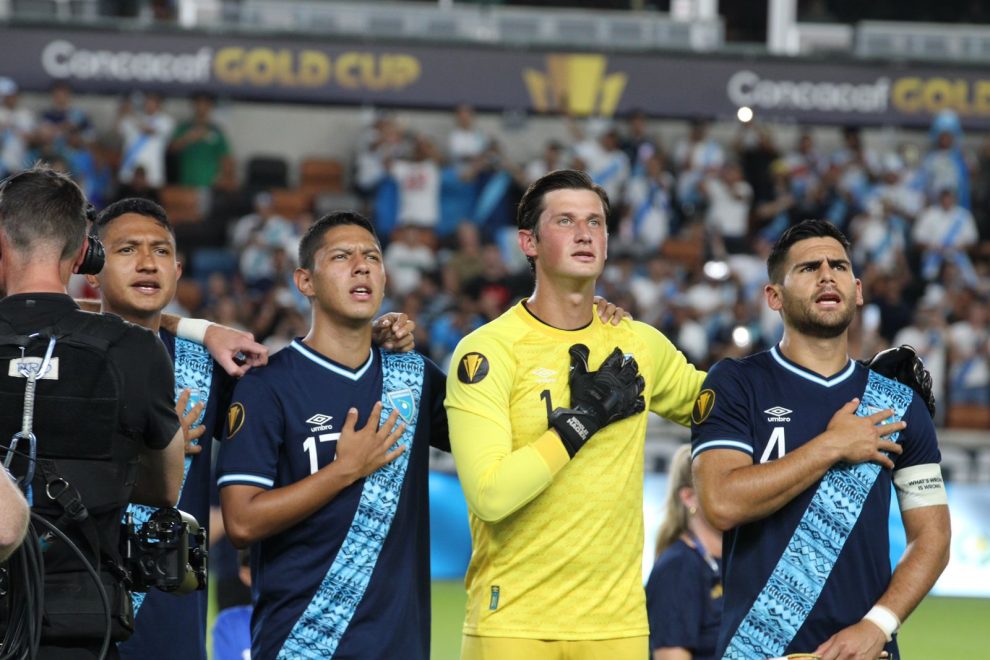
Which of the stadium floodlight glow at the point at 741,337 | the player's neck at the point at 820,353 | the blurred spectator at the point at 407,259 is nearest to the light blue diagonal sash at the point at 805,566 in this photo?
the player's neck at the point at 820,353

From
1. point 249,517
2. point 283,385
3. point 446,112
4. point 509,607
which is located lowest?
point 509,607

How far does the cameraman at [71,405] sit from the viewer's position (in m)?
3.96

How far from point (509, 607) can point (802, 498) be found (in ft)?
3.46

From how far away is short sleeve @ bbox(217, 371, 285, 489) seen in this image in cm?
480

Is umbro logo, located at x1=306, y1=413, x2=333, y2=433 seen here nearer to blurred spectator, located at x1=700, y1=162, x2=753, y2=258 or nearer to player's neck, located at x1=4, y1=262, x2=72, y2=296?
player's neck, located at x1=4, y1=262, x2=72, y2=296

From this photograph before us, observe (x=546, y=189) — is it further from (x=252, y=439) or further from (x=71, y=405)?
(x=71, y=405)

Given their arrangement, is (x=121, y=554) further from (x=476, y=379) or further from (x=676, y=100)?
(x=676, y=100)

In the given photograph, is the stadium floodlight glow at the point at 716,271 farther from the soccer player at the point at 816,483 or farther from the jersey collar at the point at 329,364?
the jersey collar at the point at 329,364

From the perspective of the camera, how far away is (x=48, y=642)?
155 inches

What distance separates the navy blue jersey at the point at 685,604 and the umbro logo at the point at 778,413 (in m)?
1.19

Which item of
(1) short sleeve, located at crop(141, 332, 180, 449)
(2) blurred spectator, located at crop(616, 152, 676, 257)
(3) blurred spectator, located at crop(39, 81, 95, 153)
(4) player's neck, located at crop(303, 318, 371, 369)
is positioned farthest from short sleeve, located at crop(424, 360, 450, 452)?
(2) blurred spectator, located at crop(616, 152, 676, 257)

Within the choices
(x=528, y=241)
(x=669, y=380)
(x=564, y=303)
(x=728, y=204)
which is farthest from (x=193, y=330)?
(x=728, y=204)

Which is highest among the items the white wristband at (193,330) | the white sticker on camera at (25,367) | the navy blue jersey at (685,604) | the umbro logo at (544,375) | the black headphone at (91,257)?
the black headphone at (91,257)

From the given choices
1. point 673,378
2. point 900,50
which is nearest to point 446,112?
point 900,50
